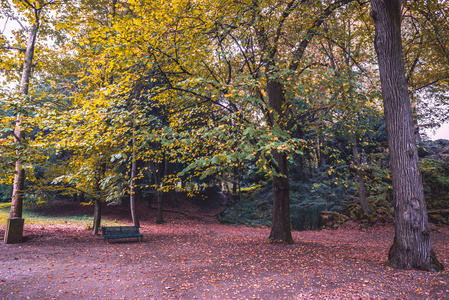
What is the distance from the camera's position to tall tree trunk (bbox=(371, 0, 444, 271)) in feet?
15.7

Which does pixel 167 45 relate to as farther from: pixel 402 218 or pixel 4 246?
pixel 4 246

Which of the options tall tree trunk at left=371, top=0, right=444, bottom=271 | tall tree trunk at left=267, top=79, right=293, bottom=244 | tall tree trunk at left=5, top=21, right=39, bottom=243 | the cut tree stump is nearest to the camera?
tall tree trunk at left=371, top=0, right=444, bottom=271

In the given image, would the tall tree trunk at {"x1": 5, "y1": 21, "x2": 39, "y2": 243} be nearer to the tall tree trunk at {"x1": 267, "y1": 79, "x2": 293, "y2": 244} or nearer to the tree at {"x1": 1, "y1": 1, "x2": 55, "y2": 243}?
the tree at {"x1": 1, "y1": 1, "x2": 55, "y2": 243}

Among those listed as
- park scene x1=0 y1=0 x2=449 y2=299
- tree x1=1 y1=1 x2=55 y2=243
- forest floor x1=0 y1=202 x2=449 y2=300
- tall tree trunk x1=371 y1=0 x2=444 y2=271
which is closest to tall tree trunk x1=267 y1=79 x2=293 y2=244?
park scene x1=0 y1=0 x2=449 y2=299

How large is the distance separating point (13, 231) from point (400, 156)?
10.7 metres

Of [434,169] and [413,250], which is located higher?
[434,169]

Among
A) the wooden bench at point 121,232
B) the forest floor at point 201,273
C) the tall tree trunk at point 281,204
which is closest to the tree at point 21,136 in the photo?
the forest floor at point 201,273

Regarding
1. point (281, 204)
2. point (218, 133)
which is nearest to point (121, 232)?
point (281, 204)

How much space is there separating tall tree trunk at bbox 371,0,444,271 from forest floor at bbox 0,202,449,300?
0.36m

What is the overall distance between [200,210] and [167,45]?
15.5m

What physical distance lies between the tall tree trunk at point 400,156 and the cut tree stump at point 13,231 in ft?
33.5

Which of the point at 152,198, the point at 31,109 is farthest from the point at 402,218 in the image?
the point at 152,198

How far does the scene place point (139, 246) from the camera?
800cm

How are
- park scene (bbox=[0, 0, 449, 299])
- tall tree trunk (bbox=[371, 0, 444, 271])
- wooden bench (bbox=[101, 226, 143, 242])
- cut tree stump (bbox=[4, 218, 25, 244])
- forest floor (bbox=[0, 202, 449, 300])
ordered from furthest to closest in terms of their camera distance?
wooden bench (bbox=[101, 226, 143, 242]), cut tree stump (bbox=[4, 218, 25, 244]), tall tree trunk (bbox=[371, 0, 444, 271]), park scene (bbox=[0, 0, 449, 299]), forest floor (bbox=[0, 202, 449, 300])
